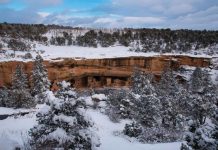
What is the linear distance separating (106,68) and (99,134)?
3039 centimetres

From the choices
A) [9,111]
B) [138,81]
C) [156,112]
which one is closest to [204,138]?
[156,112]

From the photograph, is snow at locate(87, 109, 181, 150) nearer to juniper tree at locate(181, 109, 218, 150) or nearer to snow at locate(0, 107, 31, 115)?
juniper tree at locate(181, 109, 218, 150)

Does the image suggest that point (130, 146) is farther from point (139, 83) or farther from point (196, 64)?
point (196, 64)

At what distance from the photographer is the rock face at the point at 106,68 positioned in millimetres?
49594

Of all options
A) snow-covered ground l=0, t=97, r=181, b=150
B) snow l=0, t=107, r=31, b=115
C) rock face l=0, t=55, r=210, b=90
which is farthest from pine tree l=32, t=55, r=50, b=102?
snow l=0, t=107, r=31, b=115

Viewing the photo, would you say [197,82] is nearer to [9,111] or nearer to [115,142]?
[9,111]

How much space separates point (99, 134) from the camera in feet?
76.5

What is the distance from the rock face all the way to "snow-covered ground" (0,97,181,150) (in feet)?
51.2

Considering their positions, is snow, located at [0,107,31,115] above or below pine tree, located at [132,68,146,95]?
below

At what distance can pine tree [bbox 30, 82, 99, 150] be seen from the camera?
42.4 ft

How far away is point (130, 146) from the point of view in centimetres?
1922

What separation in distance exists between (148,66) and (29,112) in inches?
1169

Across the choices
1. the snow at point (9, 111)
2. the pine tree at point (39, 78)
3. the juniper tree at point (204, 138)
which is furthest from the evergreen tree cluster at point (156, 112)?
the juniper tree at point (204, 138)

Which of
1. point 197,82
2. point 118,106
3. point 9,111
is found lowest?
point 118,106
